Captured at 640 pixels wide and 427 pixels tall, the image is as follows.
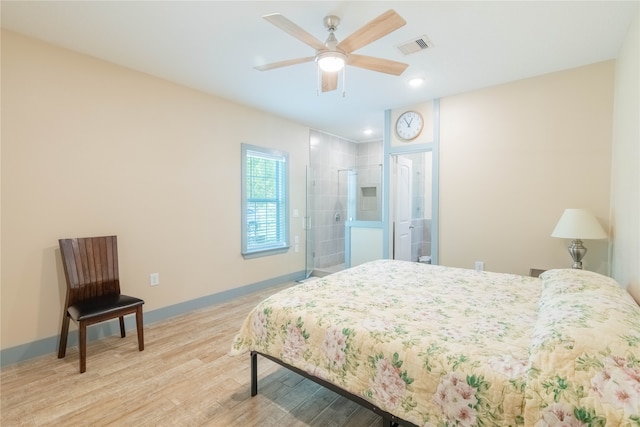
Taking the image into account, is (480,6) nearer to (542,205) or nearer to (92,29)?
(542,205)

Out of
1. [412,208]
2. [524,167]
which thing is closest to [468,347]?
[524,167]

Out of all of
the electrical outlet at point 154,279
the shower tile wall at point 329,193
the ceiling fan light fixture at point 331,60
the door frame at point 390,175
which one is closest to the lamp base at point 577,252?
the door frame at point 390,175

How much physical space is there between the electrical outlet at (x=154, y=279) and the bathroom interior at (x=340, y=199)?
93.9 inches

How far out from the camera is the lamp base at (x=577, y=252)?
2.72m

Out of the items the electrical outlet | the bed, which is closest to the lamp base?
the bed

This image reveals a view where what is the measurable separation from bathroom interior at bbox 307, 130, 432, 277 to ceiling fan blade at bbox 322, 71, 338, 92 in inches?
90.6

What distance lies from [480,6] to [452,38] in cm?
37

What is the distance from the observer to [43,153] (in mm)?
2412

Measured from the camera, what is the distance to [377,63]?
84.4 inches

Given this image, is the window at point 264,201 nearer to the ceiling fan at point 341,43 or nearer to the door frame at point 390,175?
the door frame at point 390,175

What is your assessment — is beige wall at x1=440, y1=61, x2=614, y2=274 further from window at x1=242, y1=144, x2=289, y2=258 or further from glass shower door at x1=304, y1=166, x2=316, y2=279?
window at x1=242, y1=144, x2=289, y2=258

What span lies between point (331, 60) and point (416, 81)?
5.04ft

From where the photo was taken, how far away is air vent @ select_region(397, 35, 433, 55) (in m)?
2.35

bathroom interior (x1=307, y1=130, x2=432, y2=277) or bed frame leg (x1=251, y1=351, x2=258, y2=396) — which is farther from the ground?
bathroom interior (x1=307, y1=130, x2=432, y2=277)
